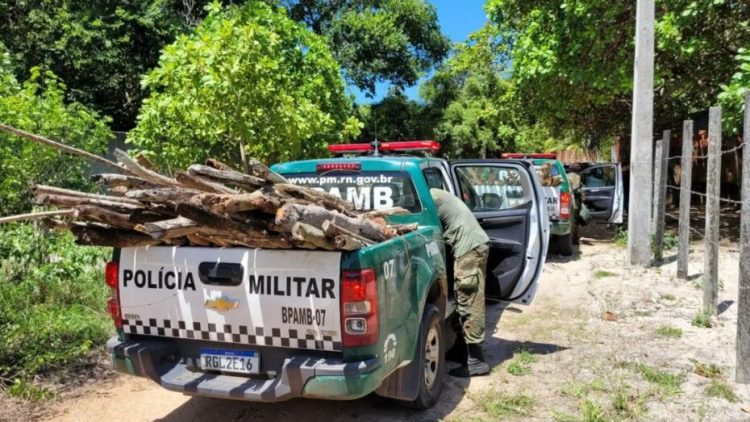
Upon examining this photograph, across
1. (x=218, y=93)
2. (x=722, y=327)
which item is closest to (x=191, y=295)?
(x=218, y=93)

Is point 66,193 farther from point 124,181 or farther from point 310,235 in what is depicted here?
point 310,235

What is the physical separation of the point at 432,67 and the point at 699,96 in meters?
11.2

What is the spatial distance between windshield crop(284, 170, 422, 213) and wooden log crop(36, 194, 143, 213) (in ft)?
5.76

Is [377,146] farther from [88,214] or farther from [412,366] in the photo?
[88,214]

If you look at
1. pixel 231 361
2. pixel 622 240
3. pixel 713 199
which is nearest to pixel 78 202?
pixel 231 361

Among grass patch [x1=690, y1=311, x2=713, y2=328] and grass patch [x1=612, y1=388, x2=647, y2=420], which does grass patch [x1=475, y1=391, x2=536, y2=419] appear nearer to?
grass patch [x1=612, y1=388, x2=647, y2=420]

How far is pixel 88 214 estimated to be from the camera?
344cm

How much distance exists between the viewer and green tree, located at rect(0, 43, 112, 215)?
625 cm

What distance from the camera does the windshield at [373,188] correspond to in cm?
489

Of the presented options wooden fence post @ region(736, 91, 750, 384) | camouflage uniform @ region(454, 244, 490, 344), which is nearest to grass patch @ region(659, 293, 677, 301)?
wooden fence post @ region(736, 91, 750, 384)

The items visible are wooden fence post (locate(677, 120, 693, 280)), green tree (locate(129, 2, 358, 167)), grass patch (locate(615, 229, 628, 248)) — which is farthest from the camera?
grass patch (locate(615, 229, 628, 248))

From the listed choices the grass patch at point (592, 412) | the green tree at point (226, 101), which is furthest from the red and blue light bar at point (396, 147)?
the grass patch at point (592, 412)

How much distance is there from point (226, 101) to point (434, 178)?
299 cm

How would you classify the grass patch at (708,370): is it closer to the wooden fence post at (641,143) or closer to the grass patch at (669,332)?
the grass patch at (669,332)
